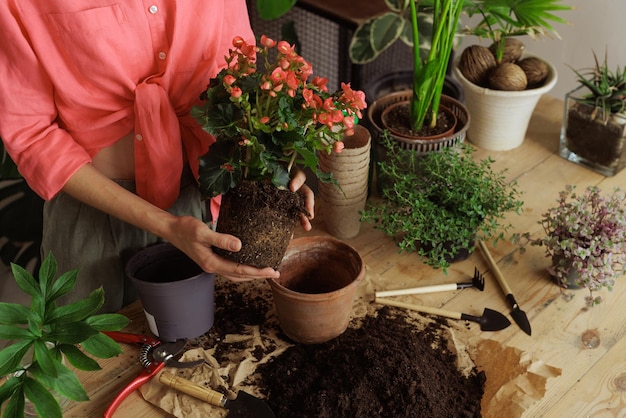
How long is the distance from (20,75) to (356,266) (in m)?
0.74

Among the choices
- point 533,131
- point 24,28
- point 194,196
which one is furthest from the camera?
point 533,131

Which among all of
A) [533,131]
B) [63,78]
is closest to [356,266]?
[63,78]

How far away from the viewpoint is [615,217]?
1.45 meters

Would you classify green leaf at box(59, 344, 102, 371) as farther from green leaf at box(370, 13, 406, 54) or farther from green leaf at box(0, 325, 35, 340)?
green leaf at box(370, 13, 406, 54)

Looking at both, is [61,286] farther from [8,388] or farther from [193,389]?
[193,389]

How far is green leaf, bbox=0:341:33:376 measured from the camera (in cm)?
101

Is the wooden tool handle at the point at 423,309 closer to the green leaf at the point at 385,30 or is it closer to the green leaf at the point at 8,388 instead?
the green leaf at the point at 8,388

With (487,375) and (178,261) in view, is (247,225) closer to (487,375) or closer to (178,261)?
(178,261)

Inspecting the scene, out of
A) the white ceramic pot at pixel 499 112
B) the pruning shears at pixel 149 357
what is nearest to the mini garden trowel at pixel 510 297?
the white ceramic pot at pixel 499 112

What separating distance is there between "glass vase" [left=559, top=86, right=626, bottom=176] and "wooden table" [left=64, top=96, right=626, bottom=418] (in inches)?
1.4

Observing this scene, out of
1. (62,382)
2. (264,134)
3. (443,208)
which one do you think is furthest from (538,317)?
(62,382)

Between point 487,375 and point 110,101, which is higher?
point 110,101

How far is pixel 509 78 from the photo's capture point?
1.89 metres

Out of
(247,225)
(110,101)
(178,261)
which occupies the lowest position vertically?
(178,261)
